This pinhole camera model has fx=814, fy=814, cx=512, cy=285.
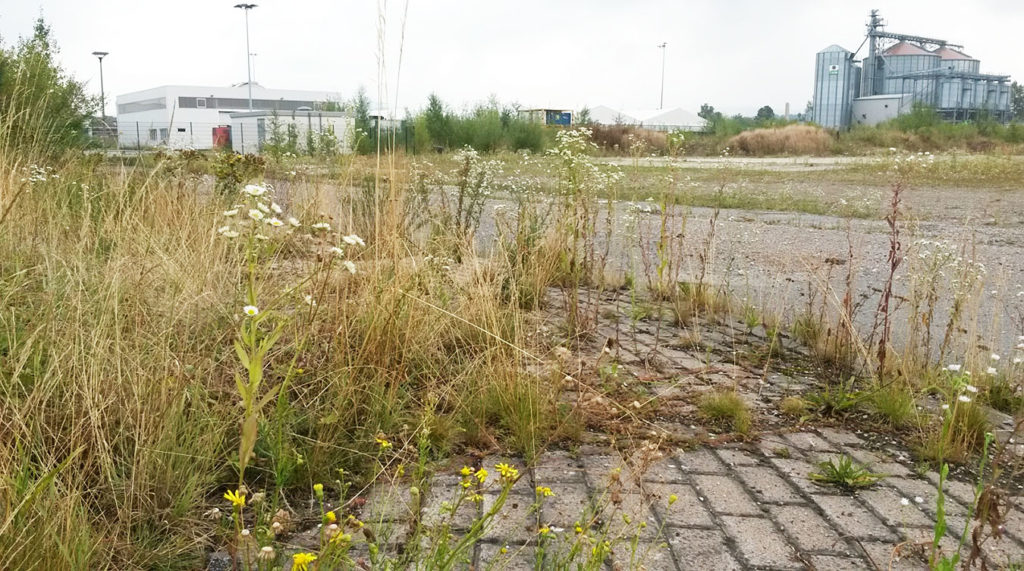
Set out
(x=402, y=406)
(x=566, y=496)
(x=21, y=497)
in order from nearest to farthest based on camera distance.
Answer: (x=21, y=497)
(x=566, y=496)
(x=402, y=406)

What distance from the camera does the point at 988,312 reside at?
16.4 feet

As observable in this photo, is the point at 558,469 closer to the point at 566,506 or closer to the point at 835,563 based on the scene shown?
the point at 566,506

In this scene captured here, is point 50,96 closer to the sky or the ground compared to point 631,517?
closer to the sky

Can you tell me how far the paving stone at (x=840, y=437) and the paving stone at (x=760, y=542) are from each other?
83 centimetres

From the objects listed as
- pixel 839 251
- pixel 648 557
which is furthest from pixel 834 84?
pixel 648 557

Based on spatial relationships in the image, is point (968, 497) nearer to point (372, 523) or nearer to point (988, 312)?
point (372, 523)

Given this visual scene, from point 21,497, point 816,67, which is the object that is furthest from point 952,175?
point 816,67

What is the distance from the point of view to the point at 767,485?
265cm

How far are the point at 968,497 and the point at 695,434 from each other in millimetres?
906

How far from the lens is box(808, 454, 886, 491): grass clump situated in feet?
8.70

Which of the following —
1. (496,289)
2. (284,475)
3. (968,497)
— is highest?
(496,289)

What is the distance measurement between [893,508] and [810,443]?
548 mm

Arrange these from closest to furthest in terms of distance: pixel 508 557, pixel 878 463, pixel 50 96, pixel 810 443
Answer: pixel 508 557, pixel 878 463, pixel 810 443, pixel 50 96

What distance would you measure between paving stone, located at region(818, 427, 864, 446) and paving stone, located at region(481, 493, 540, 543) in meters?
1.29
